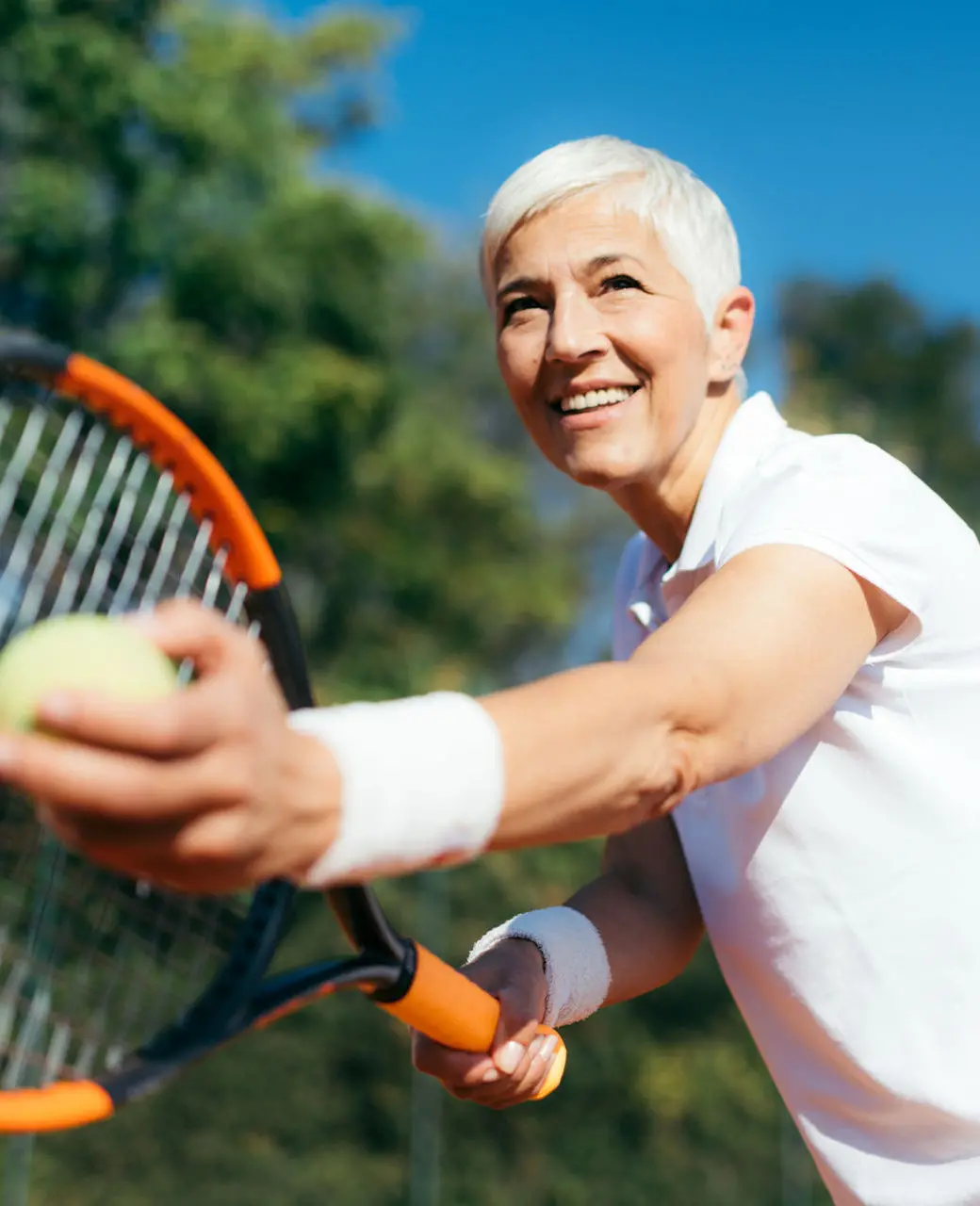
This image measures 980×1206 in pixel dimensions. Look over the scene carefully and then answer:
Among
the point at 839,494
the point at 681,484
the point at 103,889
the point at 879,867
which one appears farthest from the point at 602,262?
the point at 103,889

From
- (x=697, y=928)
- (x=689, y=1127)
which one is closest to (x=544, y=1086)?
(x=697, y=928)

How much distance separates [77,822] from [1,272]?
8058 millimetres

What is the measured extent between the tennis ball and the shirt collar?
2.25ft

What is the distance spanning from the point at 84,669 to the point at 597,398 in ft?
2.46

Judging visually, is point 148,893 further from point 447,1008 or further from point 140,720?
point 140,720

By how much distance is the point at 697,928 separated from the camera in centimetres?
172

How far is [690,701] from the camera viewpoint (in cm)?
96

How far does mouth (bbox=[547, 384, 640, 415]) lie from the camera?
1.48 meters

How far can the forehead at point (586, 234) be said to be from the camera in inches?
57.2

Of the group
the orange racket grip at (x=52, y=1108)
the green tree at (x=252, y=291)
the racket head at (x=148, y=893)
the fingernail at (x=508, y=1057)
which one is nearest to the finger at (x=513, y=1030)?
the fingernail at (x=508, y=1057)

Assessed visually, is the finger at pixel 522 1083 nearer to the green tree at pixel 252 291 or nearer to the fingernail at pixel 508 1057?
the fingernail at pixel 508 1057

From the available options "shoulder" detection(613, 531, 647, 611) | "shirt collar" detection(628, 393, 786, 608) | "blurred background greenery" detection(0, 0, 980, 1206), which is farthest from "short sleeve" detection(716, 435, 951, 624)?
"blurred background greenery" detection(0, 0, 980, 1206)

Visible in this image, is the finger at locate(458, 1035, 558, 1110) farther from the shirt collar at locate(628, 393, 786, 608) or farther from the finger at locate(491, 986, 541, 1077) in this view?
the shirt collar at locate(628, 393, 786, 608)

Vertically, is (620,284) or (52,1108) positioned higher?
(620,284)
